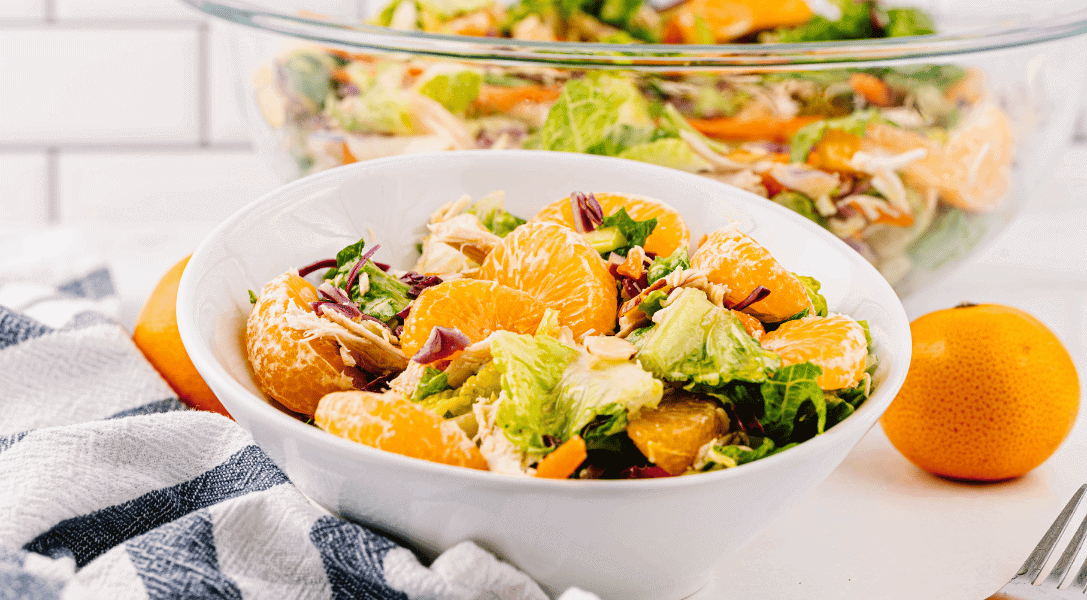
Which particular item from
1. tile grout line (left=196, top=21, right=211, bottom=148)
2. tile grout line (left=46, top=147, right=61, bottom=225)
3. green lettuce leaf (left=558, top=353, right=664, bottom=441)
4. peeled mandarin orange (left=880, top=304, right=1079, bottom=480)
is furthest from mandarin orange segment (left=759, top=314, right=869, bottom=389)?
tile grout line (left=46, top=147, right=61, bottom=225)

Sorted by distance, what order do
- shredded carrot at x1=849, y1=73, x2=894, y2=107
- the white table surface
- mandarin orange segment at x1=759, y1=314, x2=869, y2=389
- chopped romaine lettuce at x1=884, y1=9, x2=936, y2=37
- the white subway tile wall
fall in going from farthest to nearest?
the white subway tile wall → chopped romaine lettuce at x1=884, y1=9, x2=936, y2=37 → shredded carrot at x1=849, y1=73, x2=894, y2=107 → the white table surface → mandarin orange segment at x1=759, y1=314, x2=869, y2=389

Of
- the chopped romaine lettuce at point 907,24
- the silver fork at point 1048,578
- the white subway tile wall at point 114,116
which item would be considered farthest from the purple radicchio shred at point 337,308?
→ the white subway tile wall at point 114,116

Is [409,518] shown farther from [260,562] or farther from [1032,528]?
[1032,528]

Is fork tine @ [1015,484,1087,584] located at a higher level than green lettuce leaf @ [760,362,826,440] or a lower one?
lower

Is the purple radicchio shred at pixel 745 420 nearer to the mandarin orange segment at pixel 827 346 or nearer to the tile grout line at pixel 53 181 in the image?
the mandarin orange segment at pixel 827 346

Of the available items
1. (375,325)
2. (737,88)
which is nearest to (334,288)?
→ (375,325)

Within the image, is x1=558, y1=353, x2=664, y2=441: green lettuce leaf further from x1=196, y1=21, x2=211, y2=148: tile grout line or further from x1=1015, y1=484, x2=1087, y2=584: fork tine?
x1=196, y1=21, x2=211, y2=148: tile grout line

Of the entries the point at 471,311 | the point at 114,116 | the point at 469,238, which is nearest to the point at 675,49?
the point at 469,238
